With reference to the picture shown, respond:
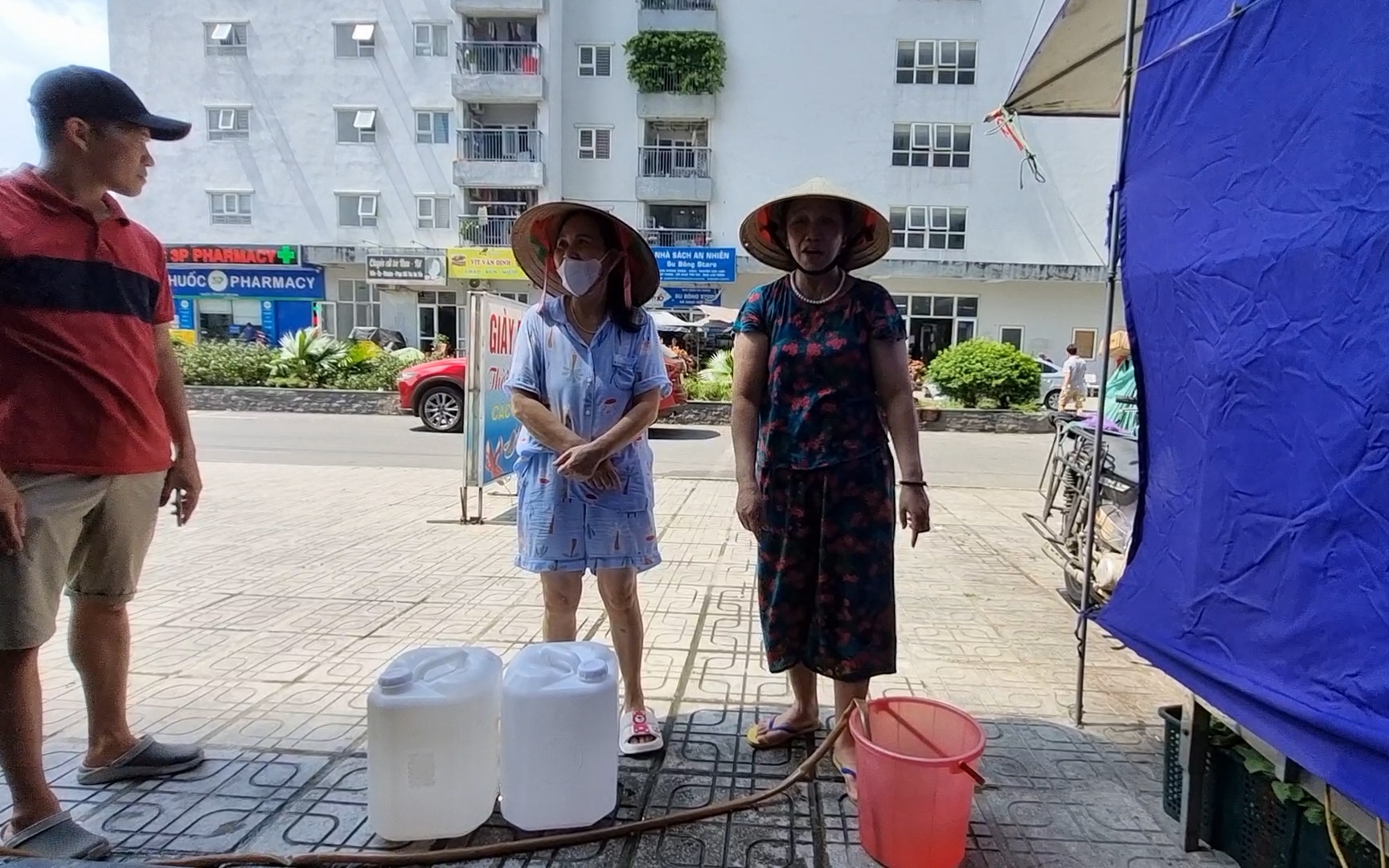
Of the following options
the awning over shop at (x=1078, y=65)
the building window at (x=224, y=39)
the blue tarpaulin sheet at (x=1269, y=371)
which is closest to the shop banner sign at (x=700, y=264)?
A: the building window at (x=224, y=39)

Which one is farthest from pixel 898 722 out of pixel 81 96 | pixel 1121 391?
pixel 1121 391

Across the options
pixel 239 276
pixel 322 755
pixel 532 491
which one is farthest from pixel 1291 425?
pixel 239 276

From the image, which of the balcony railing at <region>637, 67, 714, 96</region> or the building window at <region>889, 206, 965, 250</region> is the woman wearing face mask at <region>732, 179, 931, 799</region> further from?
the balcony railing at <region>637, 67, 714, 96</region>

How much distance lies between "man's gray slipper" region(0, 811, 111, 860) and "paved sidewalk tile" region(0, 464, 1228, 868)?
87 mm

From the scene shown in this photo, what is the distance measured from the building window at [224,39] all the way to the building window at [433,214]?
8.07 m

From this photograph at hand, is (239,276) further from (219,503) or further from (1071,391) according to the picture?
(1071,391)

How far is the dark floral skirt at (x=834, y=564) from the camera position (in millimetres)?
2641

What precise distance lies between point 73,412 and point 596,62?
94.0 feet

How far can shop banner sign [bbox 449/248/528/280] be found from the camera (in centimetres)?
2555

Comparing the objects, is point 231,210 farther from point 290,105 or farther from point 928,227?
point 928,227

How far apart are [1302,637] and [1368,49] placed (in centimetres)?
140

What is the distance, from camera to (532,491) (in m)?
2.78

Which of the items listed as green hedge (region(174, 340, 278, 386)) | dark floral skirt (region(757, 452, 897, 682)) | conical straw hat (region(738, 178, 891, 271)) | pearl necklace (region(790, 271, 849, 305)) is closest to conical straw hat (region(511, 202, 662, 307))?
conical straw hat (region(738, 178, 891, 271))

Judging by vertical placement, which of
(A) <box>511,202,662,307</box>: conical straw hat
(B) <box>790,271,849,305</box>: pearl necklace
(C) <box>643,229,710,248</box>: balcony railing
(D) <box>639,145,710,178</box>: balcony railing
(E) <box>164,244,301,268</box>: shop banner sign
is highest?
(D) <box>639,145,710,178</box>: balcony railing
